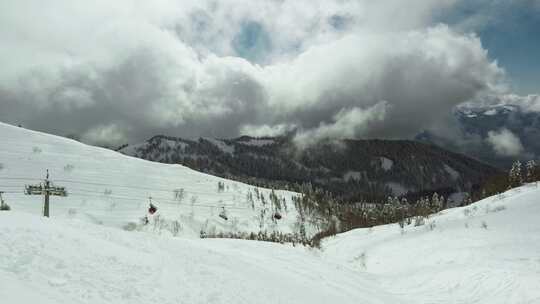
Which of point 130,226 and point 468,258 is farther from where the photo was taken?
point 130,226

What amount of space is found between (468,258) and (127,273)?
16.9m

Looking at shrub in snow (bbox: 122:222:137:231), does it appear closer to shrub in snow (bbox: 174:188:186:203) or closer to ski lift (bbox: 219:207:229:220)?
shrub in snow (bbox: 174:188:186:203)

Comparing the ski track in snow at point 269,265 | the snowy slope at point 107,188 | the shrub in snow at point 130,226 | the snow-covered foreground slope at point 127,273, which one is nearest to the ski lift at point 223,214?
the snowy slope at point 107,188

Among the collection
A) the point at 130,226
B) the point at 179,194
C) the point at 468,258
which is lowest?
the point at 130,226

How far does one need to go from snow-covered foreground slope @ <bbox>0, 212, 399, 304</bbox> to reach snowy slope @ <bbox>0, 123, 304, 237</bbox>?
203 feet

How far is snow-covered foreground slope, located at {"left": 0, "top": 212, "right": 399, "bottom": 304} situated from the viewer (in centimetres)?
872

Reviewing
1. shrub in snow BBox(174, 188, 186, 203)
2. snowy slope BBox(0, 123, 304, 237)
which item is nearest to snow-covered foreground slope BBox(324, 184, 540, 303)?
snowy slope BBox(0, 123, 304, 237)

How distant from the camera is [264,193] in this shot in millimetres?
160500

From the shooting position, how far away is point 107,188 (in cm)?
8781

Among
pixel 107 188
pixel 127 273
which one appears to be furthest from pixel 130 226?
pixel 127 273

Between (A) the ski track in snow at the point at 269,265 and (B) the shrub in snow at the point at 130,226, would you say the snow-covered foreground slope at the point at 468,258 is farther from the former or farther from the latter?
(B) the shrub in snow at the point at 130,226

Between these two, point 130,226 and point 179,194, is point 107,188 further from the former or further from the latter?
point 179,194

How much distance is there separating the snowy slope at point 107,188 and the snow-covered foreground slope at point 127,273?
61737 millimetres

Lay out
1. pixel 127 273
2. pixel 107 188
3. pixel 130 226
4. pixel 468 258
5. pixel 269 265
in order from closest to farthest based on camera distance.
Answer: pixel 127 273, pixel 269 265, pixel 468 258, pixel 130 226, pixel 107 188
